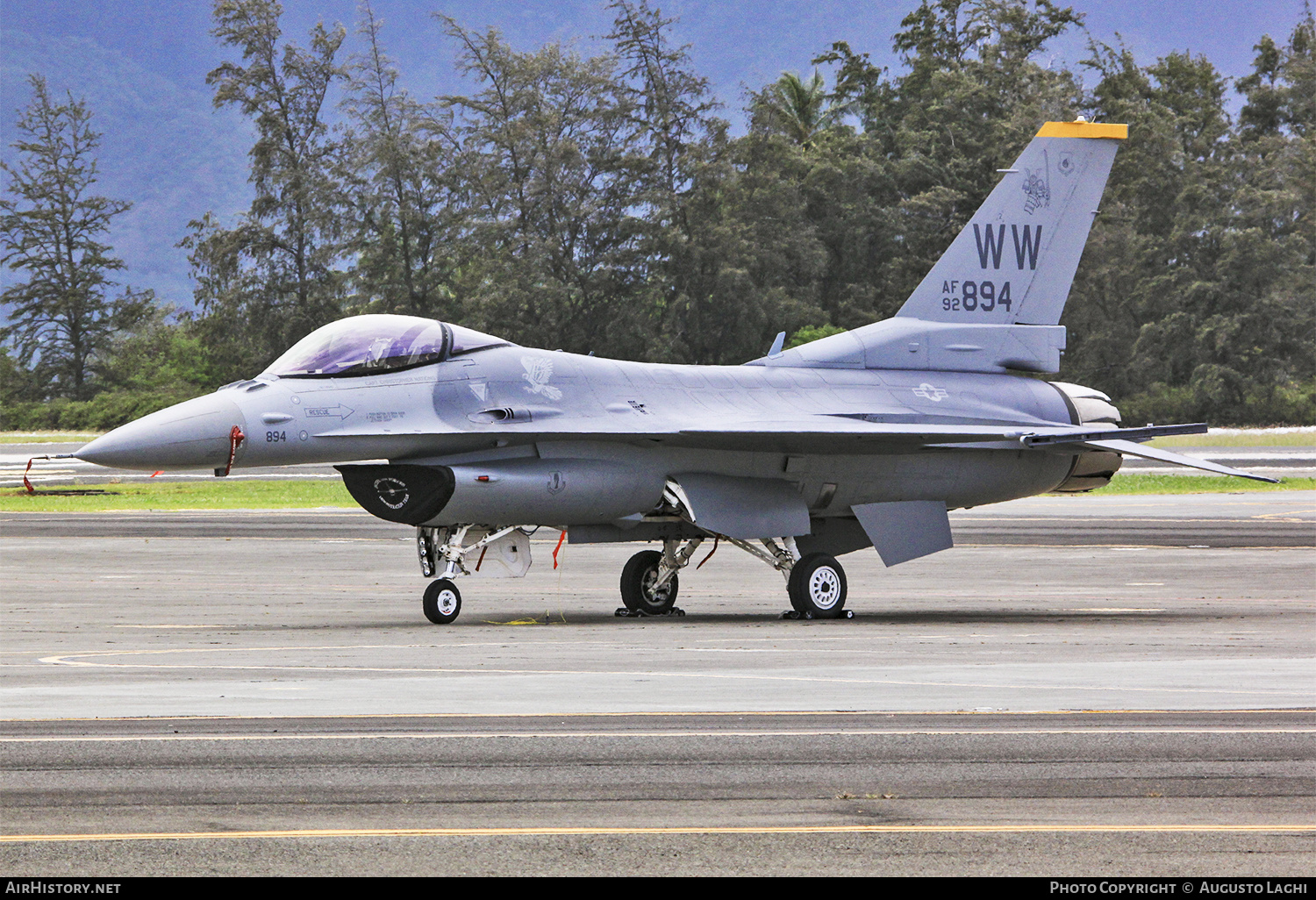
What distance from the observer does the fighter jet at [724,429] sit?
1559 centimetres

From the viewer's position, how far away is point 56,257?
316ft

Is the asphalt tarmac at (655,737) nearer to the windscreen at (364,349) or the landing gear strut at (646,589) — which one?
the landing gear strut at (646,589)

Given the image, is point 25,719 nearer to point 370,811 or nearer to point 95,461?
point 370,811

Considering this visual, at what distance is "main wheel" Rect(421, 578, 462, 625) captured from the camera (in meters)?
15.8

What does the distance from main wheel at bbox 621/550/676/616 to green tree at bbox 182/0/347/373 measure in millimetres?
60607

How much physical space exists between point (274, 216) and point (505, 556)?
218 ft

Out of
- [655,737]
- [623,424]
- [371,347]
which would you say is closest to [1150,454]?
[623,424]

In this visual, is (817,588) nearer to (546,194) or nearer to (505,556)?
(505,556)

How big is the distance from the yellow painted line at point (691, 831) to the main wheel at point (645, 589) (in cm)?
1111

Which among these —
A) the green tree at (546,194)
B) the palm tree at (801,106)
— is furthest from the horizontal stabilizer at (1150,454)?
the palm tree at (801,106)

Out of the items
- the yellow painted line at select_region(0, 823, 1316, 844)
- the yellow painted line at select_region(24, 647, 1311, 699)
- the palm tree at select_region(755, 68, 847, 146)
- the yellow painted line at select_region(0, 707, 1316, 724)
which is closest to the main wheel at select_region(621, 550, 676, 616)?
the yellow painted line at select_region(24, 647, 1311, 699)

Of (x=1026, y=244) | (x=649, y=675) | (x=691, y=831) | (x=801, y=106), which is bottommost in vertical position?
(x=649, y=675)

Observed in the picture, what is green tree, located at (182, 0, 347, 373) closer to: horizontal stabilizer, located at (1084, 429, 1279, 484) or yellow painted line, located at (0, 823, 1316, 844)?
horizontal stabilizer, located at (1084, 429, 1279, 484)
